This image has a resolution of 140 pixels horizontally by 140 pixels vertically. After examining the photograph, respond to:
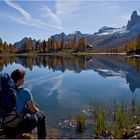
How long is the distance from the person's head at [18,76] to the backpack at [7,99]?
395 millimetres

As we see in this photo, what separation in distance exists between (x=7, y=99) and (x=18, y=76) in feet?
3.41

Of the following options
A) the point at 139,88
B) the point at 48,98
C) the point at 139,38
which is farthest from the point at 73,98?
the point at 139,38

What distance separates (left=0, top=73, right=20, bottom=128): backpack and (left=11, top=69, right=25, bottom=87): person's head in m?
0.39

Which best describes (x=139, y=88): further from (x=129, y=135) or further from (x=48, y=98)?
(x=129, y=135)

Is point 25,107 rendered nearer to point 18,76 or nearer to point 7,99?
point 7,99

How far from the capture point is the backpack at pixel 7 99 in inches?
412

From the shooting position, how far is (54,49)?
19388 cm

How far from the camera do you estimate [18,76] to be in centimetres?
1006

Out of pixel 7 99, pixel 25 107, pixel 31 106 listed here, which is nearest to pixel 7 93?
pixel 7 99

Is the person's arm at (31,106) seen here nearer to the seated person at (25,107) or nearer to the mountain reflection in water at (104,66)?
the seated person at (25,107)

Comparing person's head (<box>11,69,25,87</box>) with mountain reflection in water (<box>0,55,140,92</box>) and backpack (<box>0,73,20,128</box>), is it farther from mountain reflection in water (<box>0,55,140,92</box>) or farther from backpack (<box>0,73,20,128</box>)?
mountain reflection in water (<box>0,55,140,92</box>)

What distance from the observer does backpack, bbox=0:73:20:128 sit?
10.5 metres

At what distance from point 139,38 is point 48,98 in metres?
124

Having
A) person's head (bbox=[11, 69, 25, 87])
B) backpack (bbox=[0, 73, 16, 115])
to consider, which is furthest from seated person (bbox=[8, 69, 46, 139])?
backpack (bbox=[0, 73, 16, 115])
